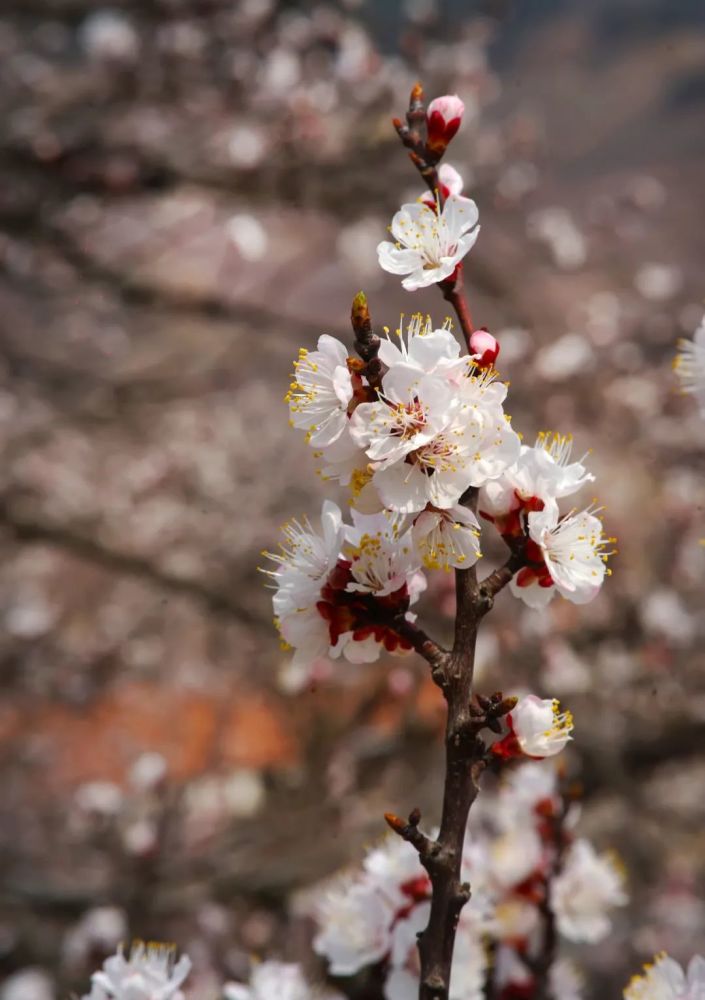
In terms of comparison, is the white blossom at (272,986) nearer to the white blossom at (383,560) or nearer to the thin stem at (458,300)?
the white blossom at (383,560)

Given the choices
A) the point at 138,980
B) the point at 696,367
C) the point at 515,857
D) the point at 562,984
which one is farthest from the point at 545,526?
the point at 562,984

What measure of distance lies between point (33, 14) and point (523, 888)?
13.2ft

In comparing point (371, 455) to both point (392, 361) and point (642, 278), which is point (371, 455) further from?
point (642, 278)

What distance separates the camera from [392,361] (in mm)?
599

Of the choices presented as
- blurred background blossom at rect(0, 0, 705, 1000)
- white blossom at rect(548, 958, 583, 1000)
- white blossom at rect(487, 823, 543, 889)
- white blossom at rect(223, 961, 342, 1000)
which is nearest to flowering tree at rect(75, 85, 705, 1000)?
white blossom at rect(223, 961, 342, 1000)

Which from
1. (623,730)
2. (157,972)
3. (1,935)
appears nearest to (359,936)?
(157,972)

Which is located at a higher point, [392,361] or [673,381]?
[673,381]

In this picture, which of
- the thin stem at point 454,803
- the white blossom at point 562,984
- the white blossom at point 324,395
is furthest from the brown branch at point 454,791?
the white blossom at point 562,984

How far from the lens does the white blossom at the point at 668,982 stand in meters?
0.70

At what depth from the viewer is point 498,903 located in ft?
3.49

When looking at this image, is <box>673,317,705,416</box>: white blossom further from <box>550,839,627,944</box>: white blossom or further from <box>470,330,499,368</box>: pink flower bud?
<box>550,839,627,944</box>: white blossom

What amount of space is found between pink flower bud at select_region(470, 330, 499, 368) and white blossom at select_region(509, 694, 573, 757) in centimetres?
25

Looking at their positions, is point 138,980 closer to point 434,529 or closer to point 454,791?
point 454,791

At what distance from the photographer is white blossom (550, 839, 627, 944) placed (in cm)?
111
